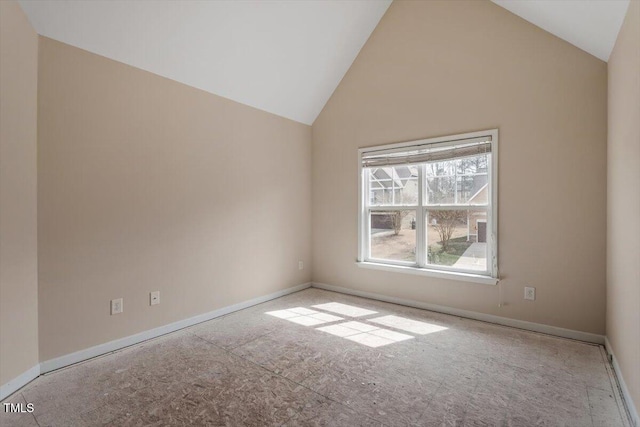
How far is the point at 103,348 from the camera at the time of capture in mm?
2520

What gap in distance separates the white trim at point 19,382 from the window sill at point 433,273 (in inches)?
127

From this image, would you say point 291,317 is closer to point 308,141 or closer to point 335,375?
point 335,375

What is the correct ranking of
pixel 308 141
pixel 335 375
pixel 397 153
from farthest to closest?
pixel 308 141 → pixel 397 153 → pixel 335 375

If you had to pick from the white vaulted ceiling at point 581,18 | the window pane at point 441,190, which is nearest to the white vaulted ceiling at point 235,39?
the white vaulted ceiling at point 581,18

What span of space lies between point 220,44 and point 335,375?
308 cm

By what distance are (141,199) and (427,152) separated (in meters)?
3.02

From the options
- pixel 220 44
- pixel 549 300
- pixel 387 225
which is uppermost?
pixel 220 44

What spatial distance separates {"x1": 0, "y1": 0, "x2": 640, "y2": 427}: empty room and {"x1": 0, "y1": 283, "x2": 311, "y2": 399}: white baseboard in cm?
2

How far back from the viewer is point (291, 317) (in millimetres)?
3383

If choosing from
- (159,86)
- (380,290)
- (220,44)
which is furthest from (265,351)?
(220,44)

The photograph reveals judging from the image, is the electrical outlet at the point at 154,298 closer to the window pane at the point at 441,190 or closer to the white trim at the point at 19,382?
the white trim at the point at 19,382

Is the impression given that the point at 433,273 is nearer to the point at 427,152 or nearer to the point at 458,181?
the point at 458,181

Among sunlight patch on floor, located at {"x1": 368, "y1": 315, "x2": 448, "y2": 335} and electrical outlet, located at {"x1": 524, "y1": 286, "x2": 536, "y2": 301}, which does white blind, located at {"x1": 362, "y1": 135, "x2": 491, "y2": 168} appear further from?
sunlight patch on floor, located at {"x1": 368, "y1": 315, "x2": 448, "y2": 335}

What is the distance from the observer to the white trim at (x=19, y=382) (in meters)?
1.93
